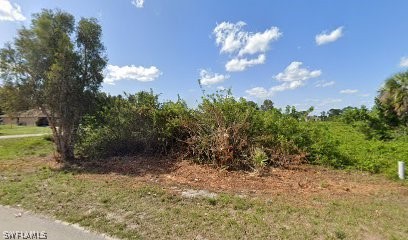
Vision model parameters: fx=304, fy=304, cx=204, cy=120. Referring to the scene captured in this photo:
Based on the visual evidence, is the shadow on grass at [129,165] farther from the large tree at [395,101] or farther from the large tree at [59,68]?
the large tree at [395,101]

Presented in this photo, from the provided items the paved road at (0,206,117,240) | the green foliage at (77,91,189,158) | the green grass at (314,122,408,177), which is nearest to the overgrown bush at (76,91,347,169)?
the green foliage at (77,91,189,158)

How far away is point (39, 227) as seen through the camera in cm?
455

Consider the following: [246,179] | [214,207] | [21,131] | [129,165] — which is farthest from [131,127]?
[21,131]

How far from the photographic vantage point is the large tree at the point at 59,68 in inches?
366

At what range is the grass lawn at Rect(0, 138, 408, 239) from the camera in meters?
4.16

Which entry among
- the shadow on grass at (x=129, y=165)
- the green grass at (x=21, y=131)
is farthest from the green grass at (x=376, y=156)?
the green grass at (x=21, y=131)

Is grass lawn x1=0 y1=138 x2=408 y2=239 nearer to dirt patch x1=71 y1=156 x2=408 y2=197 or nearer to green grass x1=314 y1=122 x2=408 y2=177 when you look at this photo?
dirt patch x1=71 y1=156 x2=408 y2=197

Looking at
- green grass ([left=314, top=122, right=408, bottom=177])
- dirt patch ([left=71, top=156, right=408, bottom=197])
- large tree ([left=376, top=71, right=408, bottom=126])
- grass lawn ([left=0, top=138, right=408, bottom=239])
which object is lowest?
grass lawn ([left=0, top=138, right=408, bottom=239])

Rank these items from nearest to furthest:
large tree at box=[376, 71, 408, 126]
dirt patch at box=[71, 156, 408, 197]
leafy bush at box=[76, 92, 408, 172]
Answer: dirt patch at box=[71, 156, 408, 197] → leafy bush at box=[76, 92, 408, 172] → large tree at box=[376, 71, 408, 126]

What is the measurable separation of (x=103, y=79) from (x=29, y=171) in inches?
151

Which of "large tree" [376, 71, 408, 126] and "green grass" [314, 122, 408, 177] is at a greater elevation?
"large tree" [376, 71, 408, 126]

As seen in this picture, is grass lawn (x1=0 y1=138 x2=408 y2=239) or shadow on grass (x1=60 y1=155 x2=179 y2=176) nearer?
grass lawn (x1=0 y1=138 x2=408 y2=239)

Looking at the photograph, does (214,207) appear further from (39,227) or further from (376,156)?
(376,156)

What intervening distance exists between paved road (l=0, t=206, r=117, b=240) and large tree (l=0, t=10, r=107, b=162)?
5232 mm
